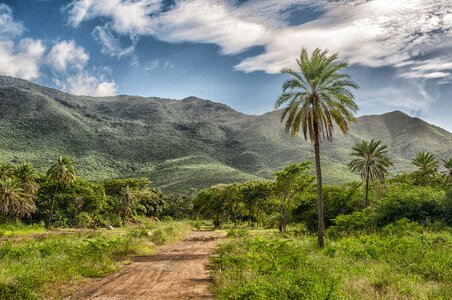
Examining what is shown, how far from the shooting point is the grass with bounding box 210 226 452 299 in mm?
9586

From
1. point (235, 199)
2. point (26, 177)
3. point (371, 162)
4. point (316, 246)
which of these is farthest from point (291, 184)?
point (26, 177)

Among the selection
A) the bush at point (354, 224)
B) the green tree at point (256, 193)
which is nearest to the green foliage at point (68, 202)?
the green tree at point (256, 193)

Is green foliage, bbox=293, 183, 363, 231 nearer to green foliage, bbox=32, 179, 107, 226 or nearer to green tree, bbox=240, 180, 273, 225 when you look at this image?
green tree, bbox=240, 180, 273, 225

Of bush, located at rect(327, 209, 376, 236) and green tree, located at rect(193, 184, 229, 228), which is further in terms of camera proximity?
green tree, located at rect(193, 184, 229, 228)

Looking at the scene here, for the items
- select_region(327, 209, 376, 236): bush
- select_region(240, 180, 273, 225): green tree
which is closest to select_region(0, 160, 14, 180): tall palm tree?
select_region(240, 180, 273, 225): green tree

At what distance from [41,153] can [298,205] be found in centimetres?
18069

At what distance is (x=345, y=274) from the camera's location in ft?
42.4

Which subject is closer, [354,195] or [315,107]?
[315,107]

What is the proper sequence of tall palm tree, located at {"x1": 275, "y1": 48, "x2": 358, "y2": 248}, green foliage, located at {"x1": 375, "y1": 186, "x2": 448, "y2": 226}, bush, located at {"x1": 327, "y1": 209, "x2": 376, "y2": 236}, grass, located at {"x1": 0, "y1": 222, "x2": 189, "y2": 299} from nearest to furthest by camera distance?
1. grass, located at {"x1": 0, "y1": 222, "x2": 189, "y2": 299}
2. tall palm tree, located at {"x1": 275, "y1": 48, "x2": 358, "y2": 248}
3. bush, located at {"x1": 327, "y1": 209, "x2": 376, "y2": 236}
4. green foliage, located at {"x1": 375, "y1": 186, "x2": 448, "y2": 226}

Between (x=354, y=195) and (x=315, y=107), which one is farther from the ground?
(x=315, y=107)

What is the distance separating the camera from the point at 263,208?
81312mm

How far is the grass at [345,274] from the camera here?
31.4 ft

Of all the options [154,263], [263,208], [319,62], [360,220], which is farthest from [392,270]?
[263,208]

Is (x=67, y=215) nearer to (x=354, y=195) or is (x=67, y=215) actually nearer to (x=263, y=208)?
(x=263, y=208)
